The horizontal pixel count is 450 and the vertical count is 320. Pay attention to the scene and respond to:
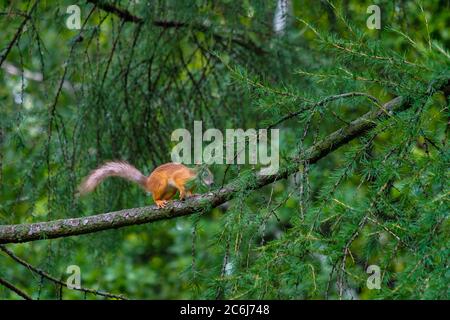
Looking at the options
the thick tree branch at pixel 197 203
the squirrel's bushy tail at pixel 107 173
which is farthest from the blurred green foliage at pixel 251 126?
the squirrel's bushy tail at pixel 107 173

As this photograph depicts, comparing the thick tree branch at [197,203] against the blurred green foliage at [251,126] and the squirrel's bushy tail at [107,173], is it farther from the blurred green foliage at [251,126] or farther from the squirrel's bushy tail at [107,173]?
the squirrel's bushy tail at [107,173]

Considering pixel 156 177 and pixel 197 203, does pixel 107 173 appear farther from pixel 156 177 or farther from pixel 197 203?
pixel 197 203

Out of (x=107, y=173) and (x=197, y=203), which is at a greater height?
(x=107, y=173)

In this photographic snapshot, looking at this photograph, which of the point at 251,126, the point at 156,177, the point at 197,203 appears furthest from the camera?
the point at 251,126

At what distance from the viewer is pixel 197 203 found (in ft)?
8.45

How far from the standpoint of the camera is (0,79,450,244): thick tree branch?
2.31m

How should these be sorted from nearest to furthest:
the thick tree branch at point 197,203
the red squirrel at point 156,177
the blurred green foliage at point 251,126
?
the blurred green foliage at point 251,126
the thick tree branch at point 197,203
the red squirrel at point 156,177

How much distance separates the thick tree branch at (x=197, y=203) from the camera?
231 centimetres

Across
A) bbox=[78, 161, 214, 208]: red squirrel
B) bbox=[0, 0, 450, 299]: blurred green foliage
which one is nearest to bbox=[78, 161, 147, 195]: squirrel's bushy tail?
bbox=[78, 161, 214, 208]: red squirrel

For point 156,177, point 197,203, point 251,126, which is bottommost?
point 197,203

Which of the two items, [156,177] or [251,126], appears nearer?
[156,177]

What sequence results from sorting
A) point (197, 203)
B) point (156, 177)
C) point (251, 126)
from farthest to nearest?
point (251, 126), point (156, 177), point (197, 203)

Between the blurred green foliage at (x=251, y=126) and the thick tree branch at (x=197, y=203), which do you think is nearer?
the blurred green foliage at (x=251, y=126)

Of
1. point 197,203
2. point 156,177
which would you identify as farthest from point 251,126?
point 197,203
